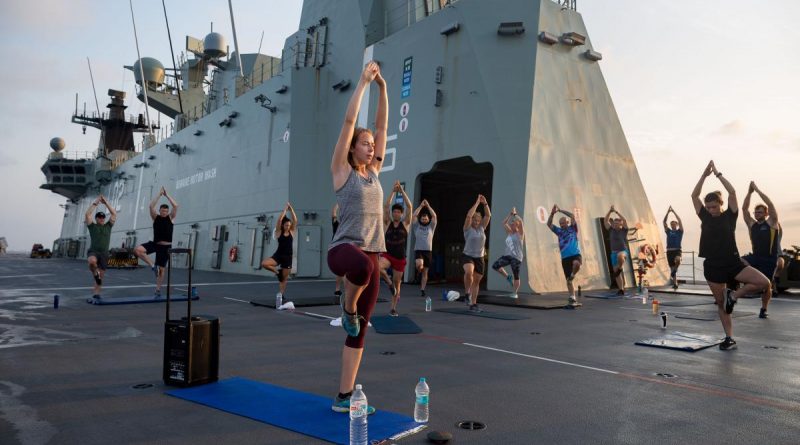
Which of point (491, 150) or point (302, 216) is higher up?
point (491, 150)

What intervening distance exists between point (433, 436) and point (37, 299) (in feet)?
34.9

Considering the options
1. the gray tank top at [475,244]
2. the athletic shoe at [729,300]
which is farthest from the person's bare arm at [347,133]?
the gray tank top at [475,244]

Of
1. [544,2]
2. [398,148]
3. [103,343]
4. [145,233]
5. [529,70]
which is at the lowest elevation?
[103,343]

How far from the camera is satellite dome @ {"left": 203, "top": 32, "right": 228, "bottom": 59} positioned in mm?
31906

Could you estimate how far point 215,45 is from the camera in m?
32.1

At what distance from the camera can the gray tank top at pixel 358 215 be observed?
3.25m

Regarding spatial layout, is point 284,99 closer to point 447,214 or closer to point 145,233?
point 447,214

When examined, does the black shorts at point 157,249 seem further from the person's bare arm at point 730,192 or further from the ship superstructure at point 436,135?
the person's bare arm at point 730,192

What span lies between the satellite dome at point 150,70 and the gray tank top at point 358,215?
4056 cm

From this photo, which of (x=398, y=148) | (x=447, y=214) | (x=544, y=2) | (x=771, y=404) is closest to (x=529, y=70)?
(x=544, y=2)

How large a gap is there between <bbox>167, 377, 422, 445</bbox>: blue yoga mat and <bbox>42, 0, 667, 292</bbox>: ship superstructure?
966cm

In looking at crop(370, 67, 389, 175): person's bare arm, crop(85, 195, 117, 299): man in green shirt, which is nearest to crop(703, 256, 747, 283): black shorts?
crop(370, 67, 389, 175): person's bare arm

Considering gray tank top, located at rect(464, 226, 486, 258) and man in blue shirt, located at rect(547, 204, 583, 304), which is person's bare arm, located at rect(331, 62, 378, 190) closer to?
gray tank top, located at rect(464, 226, 486, 258)

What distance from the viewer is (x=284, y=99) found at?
64.6 feet
